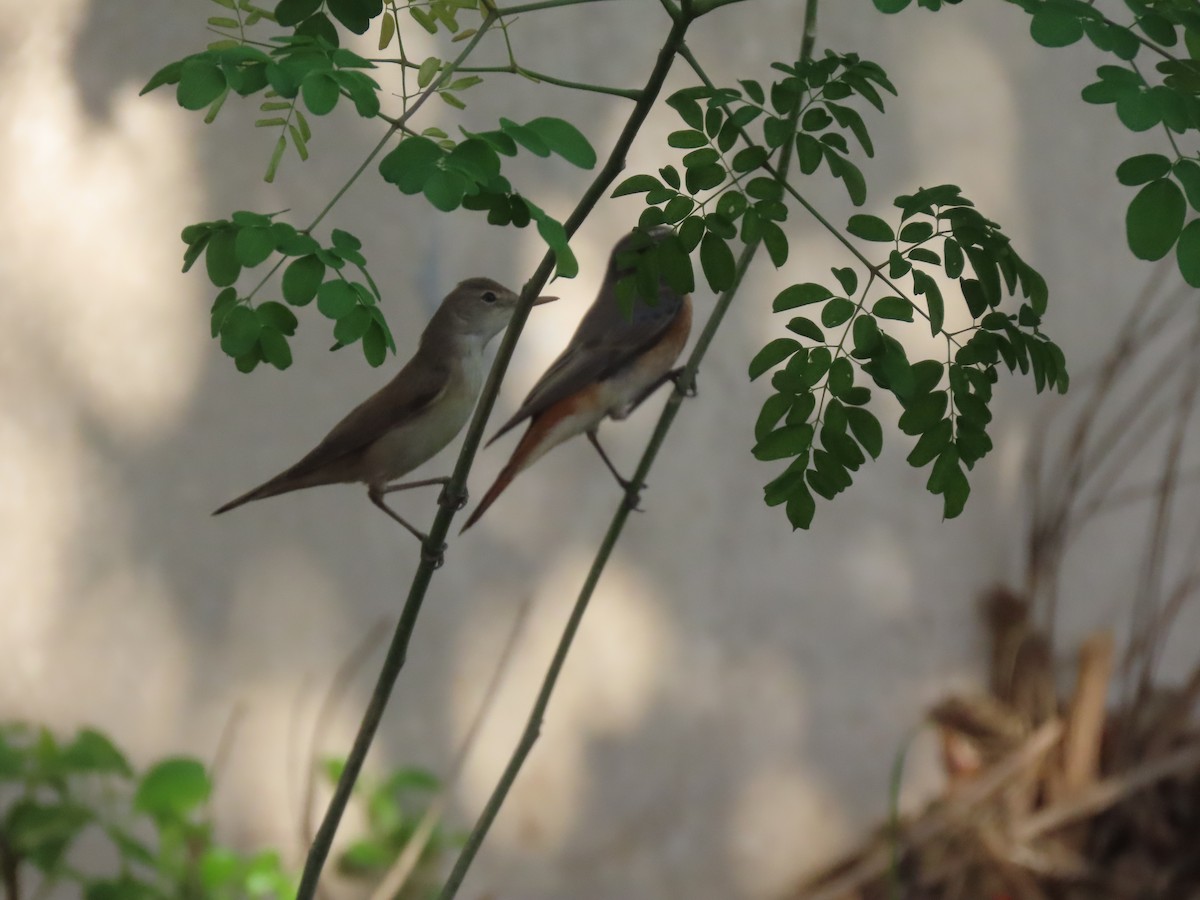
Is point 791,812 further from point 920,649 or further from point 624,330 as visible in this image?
point 624,330

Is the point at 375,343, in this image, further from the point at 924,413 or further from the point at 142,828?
the point at 142,828

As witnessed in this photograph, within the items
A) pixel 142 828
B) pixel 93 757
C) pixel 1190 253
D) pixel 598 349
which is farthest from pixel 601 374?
pixel 142 828

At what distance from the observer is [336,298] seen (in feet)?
1.33

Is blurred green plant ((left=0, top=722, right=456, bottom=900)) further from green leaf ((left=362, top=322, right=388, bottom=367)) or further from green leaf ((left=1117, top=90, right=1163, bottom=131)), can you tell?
green leaf ((left=1117, top=90, right=1163, bottom=131))

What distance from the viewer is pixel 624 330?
2.25ft

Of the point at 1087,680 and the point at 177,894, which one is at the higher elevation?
the point at 1087,680

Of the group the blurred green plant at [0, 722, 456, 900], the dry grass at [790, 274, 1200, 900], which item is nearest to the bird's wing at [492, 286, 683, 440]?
the blurred green plant at [0, 722, 456, 900]

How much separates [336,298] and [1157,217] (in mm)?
268

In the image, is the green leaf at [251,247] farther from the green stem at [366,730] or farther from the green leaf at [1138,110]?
the green leaf at [1138,110]

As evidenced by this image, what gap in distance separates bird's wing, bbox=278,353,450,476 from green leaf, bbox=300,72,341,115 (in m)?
0.16

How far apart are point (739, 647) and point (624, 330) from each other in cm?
108

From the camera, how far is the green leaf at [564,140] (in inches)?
16.5

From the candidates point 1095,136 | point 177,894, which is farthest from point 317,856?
point 1095,136

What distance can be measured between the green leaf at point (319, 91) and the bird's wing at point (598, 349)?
26cm
